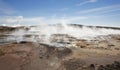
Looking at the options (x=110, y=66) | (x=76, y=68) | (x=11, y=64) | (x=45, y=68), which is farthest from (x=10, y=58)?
(x=110, y=66)

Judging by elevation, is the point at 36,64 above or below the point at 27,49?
below

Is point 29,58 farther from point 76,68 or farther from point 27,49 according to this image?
point 76,68

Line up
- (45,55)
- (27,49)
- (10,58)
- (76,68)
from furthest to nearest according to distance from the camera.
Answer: (27,49), (45,55), (10,58), (76,68)

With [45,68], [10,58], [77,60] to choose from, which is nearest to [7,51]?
[10,58]

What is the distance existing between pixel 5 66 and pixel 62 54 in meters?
3.61

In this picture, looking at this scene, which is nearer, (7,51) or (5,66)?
(5,66)

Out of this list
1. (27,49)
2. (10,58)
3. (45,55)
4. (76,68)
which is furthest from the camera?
(27,49)

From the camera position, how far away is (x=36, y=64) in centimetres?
826

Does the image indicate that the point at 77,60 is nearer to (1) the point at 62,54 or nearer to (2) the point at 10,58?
Answer: (1) the point at 62,54

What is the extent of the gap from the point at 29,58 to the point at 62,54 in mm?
2209

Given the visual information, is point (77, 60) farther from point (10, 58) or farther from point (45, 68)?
point (10, 58)

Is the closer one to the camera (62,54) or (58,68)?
(58,68)

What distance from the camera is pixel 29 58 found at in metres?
8.79

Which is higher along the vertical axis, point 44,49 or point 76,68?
point 44,49
